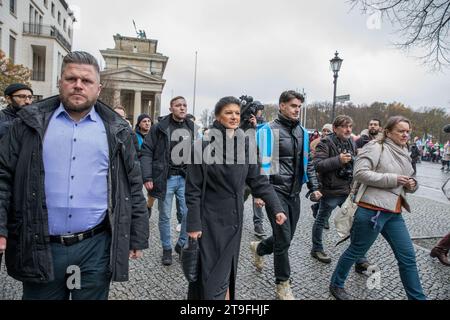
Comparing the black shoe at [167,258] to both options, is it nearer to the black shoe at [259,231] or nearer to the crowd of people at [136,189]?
the crowd of people at [136,189]

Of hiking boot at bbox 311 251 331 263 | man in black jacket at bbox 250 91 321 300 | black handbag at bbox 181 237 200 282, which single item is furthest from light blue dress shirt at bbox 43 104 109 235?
hiking boot at bbox 311 251 331 263

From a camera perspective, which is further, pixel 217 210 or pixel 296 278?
pixel 296 278

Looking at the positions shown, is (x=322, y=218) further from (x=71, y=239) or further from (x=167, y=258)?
(x=71, y=239)

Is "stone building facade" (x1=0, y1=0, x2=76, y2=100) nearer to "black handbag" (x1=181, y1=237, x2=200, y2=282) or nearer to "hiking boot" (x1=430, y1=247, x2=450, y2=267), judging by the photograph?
"black handbag" (x1=181, y1=237, x2=200, y2=282)

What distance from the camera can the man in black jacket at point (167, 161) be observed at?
460 centimetres

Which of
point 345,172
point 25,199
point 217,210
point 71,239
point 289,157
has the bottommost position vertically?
point 71,239

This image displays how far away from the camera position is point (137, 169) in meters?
2.38

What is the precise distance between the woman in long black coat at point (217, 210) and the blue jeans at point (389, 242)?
1.41m

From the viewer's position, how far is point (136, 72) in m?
43.2

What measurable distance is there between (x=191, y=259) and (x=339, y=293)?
1.89 metres

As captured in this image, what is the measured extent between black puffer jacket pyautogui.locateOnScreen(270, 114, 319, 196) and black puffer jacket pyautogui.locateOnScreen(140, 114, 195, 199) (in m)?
1.65

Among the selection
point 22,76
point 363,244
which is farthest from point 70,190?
point 22,76

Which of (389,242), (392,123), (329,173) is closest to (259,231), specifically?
(329,173)

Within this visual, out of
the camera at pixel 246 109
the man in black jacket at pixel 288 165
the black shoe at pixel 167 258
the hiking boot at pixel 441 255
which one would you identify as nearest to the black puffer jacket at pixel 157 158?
the black shoe at pixel 167 258
